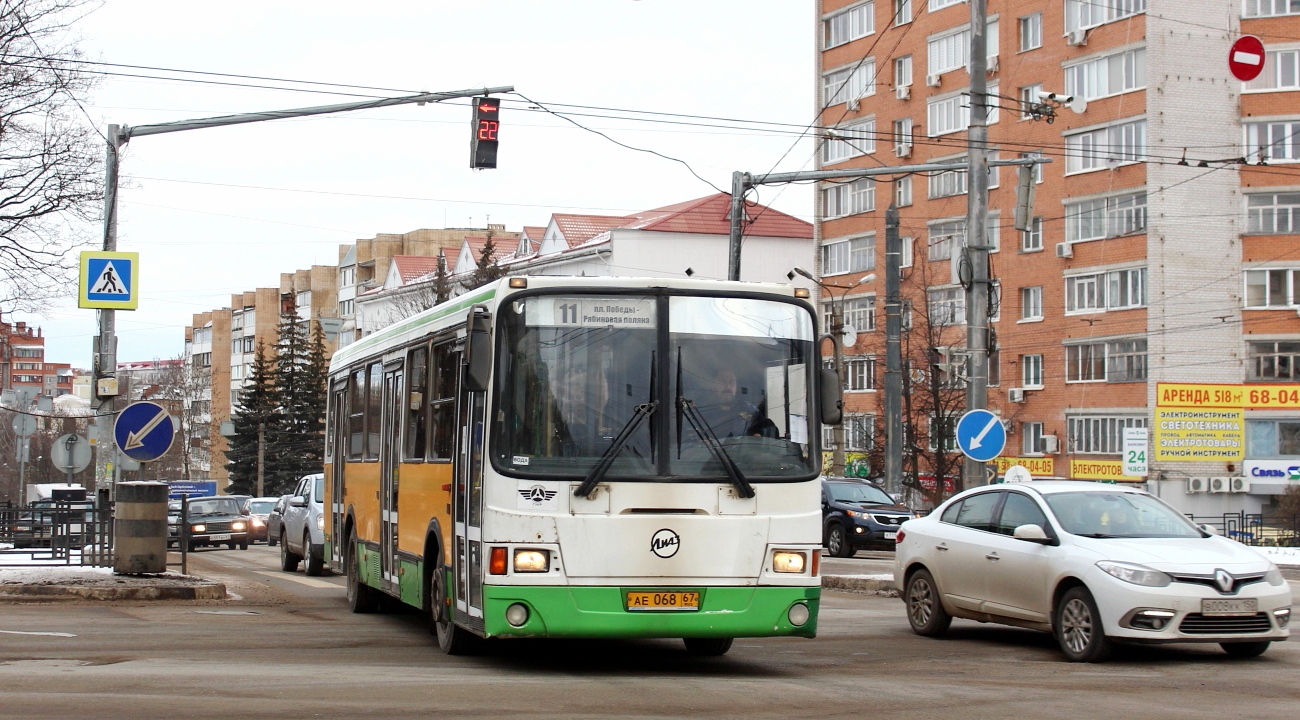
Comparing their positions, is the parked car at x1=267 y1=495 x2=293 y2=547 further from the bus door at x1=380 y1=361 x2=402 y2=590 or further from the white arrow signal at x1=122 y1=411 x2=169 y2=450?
the bus door at x1=380 y1=361 x2=402 y2=590

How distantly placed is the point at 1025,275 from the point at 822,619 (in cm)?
4722

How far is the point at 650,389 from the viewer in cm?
1127

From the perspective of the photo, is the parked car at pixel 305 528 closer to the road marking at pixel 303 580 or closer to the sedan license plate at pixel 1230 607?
the road marking at pixel 303 580

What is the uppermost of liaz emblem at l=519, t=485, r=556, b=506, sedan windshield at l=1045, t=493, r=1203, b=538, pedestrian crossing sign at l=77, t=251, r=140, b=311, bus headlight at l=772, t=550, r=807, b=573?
pedestrian crossing sign at l=77, t=251, r=140, b=311

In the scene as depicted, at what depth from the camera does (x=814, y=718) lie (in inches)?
364

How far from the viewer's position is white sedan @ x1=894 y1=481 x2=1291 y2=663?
40.0 feet

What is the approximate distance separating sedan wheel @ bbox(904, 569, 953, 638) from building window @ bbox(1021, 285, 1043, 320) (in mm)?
47981

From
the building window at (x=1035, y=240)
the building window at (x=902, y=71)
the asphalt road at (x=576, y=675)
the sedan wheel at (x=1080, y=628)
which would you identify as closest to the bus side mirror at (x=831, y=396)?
the asphalt road at (x=576, y=675)

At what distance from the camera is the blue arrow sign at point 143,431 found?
62.3ft

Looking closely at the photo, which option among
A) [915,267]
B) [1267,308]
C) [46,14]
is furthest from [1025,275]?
[46,14]

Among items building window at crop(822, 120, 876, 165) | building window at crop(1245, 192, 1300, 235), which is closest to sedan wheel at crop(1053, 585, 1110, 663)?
building window at crop(1245, 192, 1300, 235)

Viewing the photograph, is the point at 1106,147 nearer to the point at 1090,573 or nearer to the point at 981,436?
the point at 981,436

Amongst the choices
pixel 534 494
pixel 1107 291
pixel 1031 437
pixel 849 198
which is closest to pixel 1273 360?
pixel 1107 291

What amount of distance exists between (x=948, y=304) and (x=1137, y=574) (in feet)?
176
